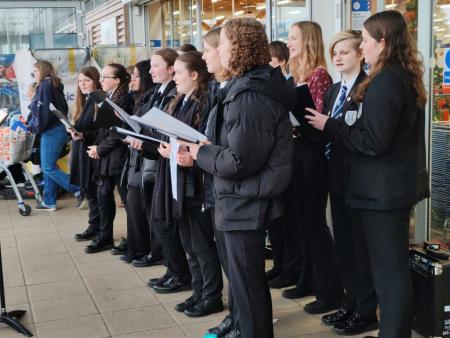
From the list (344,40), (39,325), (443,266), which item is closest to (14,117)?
(39,325)

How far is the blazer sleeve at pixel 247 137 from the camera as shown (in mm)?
2703

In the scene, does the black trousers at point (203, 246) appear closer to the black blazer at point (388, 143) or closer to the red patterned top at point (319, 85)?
the red patterned top at point (319, 85)

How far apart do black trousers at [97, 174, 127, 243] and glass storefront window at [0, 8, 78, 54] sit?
721 cm

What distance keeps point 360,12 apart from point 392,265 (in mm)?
2517

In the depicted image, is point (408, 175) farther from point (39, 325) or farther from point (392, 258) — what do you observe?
point (39, 325)

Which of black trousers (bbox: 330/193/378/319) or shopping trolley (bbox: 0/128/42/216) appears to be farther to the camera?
shopping trolley (bbox: 0/128/42/216)

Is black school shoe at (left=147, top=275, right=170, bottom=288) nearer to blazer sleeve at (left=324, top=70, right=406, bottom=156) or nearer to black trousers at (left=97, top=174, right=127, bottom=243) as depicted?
black trousers at (left=97, top=174, right=127, bottom=243)

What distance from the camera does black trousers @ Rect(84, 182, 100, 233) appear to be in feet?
18.6

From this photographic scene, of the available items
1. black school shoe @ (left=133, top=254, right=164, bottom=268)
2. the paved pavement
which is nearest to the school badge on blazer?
the paved pavement

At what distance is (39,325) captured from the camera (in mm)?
3859

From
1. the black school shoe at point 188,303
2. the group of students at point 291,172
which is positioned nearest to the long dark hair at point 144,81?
the group of students at point 291,172

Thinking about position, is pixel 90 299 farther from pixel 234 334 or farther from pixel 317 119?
pixel 317 119

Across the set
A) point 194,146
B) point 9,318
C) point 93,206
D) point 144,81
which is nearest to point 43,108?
point 93,206

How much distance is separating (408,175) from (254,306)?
38.5 inches
